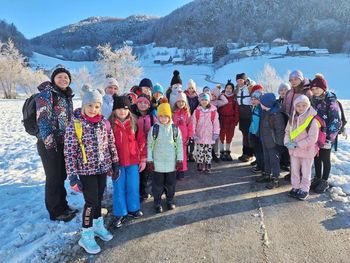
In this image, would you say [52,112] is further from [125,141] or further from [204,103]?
[204,103]

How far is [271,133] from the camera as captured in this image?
549 centimetres

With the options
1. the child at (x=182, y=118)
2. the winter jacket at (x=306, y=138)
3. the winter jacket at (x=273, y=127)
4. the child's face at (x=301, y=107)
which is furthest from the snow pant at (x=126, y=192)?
the child's face at (x=301, y=107)

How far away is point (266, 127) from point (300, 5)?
136 meters

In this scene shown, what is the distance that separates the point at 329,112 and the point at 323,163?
0.92 m

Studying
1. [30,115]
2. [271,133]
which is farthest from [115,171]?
[271,133]

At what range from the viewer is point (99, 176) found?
12.6 ft

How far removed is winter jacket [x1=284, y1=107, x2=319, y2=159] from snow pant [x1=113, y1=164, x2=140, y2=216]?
265 cm

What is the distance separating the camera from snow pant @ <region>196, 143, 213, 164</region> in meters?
6.26

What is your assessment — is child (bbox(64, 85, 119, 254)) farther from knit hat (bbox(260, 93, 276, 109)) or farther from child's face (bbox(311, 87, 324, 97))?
child's face (bbox(311, 87, 324, 97))

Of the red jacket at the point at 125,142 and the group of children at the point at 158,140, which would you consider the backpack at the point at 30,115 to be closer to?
the group of children at the point at 158,140

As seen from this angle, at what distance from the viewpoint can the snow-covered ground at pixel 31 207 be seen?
366 cm

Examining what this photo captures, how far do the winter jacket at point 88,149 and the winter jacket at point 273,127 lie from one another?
3.04 metres

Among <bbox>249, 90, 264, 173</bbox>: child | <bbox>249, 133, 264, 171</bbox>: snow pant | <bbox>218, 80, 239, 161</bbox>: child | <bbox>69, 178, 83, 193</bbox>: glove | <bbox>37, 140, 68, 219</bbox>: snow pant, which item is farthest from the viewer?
<bbox>218, 80, 239, 161</bbox>: child

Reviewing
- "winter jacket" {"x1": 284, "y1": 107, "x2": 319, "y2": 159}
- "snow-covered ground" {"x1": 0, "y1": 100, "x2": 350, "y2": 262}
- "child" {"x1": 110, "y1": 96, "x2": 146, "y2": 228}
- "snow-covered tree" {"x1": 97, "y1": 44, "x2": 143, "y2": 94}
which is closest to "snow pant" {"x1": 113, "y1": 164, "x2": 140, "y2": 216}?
"child" {"x1": 110, "y1": 96, "x2": 146, "y2": 228}
